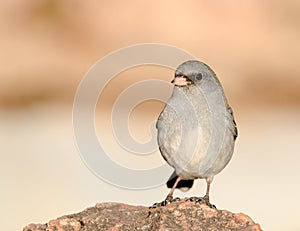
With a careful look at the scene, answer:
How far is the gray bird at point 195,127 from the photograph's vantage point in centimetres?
534

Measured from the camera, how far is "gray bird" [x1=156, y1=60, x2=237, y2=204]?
210 inches

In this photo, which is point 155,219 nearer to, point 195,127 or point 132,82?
point 195,127

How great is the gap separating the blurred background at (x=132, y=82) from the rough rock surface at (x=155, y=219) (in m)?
3.47

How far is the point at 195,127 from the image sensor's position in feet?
17.7

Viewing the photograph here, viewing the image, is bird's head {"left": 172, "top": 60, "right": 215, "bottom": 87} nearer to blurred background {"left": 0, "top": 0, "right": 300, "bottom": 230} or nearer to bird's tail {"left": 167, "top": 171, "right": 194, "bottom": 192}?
bird's tail {"left": 167, "top": 171, "right": 194, "bottom": 192}

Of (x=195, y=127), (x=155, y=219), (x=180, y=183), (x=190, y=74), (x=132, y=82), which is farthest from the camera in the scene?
(x=132, y=82)

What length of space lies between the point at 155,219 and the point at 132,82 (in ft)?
21.8

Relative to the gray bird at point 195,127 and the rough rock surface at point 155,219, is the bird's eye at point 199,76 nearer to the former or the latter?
the gray bird at point 195,127

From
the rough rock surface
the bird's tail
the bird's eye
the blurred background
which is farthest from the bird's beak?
the blurred background

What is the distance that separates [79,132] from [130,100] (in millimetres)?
1883

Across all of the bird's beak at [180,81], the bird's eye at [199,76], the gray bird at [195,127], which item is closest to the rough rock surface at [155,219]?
the gray bird at [195,127]

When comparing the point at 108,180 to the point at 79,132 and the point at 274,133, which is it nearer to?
the point at 79,132

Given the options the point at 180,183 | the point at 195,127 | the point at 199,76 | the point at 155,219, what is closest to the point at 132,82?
the point at 180,183

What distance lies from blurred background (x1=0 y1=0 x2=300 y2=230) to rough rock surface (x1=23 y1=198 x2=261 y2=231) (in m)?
3.47
